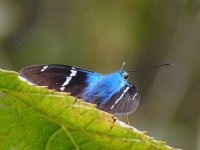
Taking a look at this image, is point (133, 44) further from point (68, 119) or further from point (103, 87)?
point (68, 119)

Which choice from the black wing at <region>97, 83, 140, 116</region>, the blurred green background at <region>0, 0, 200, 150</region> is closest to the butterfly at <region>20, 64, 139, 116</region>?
the black wing at <region>97, 83, 140, 116</region>

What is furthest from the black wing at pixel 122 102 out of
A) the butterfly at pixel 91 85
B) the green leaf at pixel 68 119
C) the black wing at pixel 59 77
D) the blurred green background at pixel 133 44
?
the blurred green background at pixel 133 44

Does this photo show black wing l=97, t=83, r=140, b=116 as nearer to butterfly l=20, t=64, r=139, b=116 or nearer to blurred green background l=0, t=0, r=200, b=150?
butterfly l=20, t=64, r=139, b=116

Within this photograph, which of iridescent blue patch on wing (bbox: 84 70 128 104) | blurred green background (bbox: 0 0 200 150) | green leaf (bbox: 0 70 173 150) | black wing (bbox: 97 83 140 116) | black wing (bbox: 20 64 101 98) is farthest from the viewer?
blurred green background (bbox: 0 0 200 150)

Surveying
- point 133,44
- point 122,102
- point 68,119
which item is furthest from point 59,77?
point 133,44

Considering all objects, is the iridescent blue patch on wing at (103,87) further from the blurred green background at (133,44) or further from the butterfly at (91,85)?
the blurred green background at (133,44)

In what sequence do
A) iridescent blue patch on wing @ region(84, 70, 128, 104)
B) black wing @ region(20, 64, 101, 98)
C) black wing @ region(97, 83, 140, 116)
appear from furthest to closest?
black wing @ region(20, 64, 101, 98)
iridescent blue patch on wing @ region(84, 70, 128, 104)
black wing @ region(97, 83, 140, 116)
